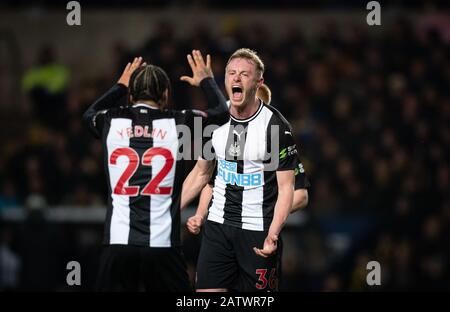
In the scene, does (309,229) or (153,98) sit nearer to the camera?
(153,98)

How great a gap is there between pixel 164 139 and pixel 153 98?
30 centimetres

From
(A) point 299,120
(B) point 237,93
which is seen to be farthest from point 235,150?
(A) point 299,120

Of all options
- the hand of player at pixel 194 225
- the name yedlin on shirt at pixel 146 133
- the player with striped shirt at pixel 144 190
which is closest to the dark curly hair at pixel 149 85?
the player with striped shirt at pixel 144 190

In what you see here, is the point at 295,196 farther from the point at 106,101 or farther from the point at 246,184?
the point at 106,101

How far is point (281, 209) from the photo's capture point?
7.52 m

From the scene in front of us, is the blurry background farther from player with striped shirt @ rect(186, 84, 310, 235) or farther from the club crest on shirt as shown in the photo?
the club crest on shirt

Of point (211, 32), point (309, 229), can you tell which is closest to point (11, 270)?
point (309, 229)

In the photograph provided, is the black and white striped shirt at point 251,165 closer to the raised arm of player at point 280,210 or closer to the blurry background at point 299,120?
the raised arm of player at point 280,210

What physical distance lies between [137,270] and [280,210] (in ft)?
4.08

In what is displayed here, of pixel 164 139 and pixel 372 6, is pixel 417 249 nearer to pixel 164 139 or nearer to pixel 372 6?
pixel 372 6

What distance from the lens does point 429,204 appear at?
13.6m

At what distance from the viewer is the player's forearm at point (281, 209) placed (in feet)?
24.5

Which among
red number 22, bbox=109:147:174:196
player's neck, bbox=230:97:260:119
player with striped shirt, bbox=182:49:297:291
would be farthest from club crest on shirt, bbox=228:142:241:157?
red number 22, bbox=109:147:174:196
